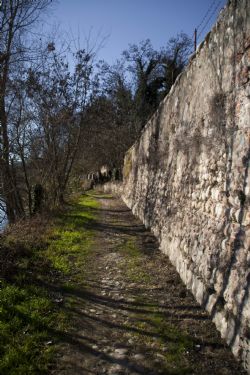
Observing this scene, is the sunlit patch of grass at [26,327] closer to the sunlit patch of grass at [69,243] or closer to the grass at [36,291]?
the grass at [36,291]

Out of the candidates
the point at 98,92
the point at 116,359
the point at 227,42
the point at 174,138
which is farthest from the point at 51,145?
the point at 116,359

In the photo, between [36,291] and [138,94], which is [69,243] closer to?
[36,291]

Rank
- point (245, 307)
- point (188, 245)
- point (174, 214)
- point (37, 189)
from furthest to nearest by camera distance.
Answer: point (37, 189), point (174, 214), point (188, 245), point (245, 307)

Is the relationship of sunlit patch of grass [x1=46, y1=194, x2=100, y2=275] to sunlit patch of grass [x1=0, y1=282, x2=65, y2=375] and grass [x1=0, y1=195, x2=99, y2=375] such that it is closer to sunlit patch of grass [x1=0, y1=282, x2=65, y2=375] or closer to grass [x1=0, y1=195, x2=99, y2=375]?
grass [x1=0, y1=195, x2=99, y2=375]

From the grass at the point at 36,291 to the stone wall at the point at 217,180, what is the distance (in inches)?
75.5

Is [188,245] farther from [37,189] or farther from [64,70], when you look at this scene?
[64,70]

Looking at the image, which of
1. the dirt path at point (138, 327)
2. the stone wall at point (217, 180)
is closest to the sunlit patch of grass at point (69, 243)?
the dirt path at point (138, 327)

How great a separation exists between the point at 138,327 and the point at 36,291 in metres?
1.73

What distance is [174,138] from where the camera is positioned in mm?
6934

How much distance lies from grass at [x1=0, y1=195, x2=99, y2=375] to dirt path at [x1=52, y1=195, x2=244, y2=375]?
20 cm

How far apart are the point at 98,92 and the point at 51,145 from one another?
13.4 ft

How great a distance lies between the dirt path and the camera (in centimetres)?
295

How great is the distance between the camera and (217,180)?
4129mm

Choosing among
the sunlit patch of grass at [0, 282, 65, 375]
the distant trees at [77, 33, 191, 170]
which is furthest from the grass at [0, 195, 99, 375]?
the distant trees at [77, 33, 191, 170]
